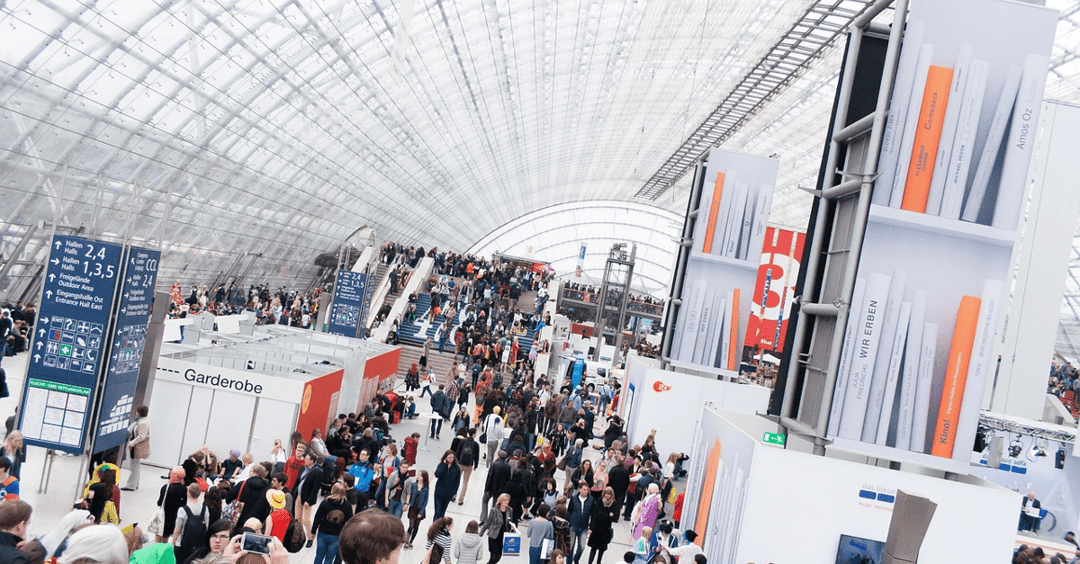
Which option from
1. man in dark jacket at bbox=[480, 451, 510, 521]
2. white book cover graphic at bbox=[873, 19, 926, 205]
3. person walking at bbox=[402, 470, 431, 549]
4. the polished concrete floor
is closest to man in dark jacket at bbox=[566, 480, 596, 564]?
the polished concrete floor

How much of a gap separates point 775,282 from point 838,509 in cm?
2361

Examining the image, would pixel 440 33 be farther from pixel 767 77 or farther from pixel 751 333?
A: pixel 751 333

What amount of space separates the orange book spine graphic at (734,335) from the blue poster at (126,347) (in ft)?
42.5

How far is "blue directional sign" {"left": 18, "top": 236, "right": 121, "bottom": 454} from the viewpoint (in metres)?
11.4

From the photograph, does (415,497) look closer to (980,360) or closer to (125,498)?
(125,498)

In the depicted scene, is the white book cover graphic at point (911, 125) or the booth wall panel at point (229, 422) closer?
the white book cover graphic at point (911, 125)

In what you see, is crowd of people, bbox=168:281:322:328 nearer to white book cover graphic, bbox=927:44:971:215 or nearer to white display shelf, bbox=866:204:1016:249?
white display shelf, bbox=866:204:1016:249

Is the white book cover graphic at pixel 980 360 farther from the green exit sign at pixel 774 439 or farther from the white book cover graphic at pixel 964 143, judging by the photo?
the green exit sign at pixel 774 439

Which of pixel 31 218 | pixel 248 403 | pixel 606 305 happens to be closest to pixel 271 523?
pixel 248 403

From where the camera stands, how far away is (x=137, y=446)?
12.9 metres

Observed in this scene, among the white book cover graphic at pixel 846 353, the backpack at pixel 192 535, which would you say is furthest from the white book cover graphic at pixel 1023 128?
the backpack at pixel 192 535

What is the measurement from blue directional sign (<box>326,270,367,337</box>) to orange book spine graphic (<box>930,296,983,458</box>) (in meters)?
21.8

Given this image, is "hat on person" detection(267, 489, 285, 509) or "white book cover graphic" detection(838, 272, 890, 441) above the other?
"white book cover graphic" detection(838, 272, 890, 441)

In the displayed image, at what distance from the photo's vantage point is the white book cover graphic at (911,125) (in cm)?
930
